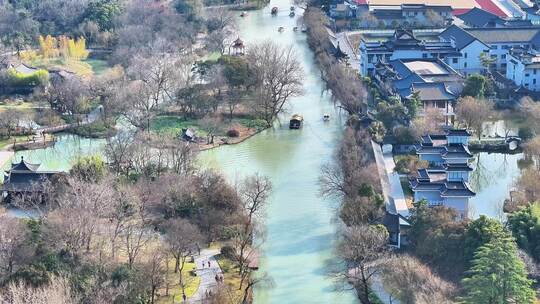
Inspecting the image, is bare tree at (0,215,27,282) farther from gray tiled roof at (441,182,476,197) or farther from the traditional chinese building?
gray tiled roof at (441,182,476,197)

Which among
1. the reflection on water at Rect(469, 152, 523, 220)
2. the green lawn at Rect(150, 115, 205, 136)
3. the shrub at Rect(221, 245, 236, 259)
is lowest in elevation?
the shrub at Rect(221, 245, 236, 259)

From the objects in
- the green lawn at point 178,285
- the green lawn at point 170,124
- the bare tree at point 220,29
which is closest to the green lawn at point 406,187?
the green lawn at point 178,285

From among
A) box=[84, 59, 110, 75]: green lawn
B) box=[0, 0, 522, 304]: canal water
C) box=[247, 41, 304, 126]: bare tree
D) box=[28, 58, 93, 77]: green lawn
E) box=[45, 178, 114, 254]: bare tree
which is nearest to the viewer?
box=[45, 178, 114, 254]: bare tree

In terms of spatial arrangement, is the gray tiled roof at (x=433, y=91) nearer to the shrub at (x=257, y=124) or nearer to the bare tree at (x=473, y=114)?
the bare tree at (x=473, y=114)

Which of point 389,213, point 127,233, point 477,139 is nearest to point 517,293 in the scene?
point 389,213

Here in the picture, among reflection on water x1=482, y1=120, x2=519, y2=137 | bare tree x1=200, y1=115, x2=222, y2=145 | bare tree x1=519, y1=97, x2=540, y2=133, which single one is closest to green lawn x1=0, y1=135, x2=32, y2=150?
bare tree x1=200, y1=115, x2=222, y2=145

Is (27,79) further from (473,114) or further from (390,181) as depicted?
(473,114)
